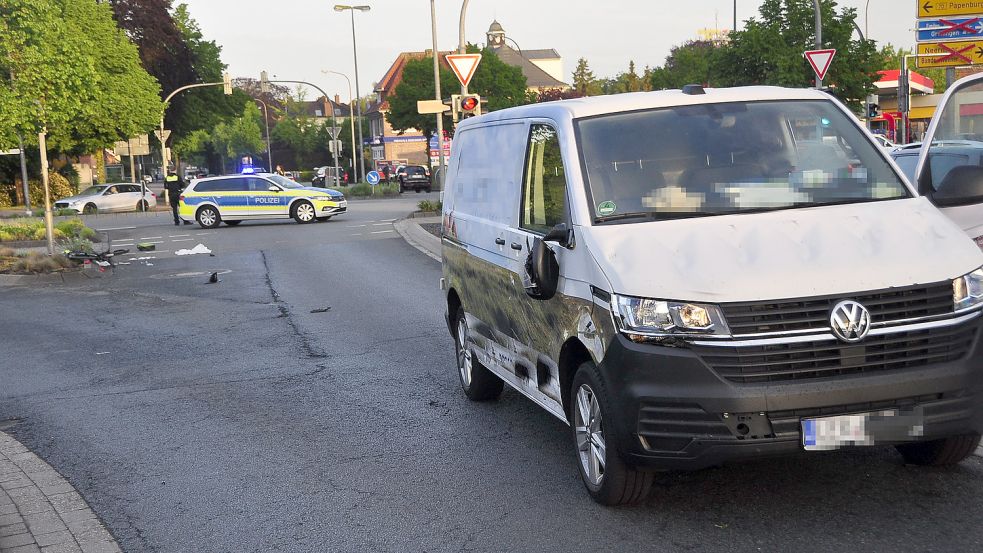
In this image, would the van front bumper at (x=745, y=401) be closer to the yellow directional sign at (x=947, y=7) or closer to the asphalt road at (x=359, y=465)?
the asphalt road at (x=359, y=465)

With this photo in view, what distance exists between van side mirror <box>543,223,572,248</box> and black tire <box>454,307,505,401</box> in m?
2.36

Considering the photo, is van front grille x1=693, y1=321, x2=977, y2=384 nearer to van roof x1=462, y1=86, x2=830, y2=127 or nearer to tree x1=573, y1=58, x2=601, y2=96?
van roof x1=462, y1=86, x2=830, y2=127

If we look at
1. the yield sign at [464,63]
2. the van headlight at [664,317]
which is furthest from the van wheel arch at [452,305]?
the yield sign at [464,63]

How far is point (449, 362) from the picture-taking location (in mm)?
10008

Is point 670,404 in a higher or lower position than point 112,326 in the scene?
higher

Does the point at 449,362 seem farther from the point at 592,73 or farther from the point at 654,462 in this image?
the point at 592,73

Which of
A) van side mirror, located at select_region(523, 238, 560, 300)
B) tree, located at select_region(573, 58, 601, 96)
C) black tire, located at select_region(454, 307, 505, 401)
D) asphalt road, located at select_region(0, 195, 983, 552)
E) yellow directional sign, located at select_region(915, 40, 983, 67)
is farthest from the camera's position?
tree, located at select_region(573, 58, 601, 96)

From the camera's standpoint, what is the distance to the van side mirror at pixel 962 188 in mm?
6559

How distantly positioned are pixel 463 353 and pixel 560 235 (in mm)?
2850

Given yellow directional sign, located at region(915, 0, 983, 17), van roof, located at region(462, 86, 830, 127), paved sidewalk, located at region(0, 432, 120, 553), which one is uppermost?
yellow directional sign, located at region(915, 0, 983, 17)

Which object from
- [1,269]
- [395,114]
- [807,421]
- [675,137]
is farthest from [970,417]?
[395,114]

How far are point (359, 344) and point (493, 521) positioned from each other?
612cm

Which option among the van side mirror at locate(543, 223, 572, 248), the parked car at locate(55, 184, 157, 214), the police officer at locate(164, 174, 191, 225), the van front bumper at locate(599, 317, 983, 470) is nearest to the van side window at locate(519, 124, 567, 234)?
the van side mirror at locate(543, 223, 572, 248)

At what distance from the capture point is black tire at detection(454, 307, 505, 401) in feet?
26.4
